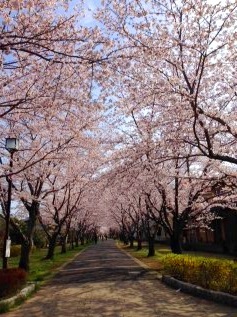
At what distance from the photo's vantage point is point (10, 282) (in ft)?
40.4

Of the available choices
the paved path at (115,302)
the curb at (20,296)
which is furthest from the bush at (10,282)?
the paved path at (115,302)

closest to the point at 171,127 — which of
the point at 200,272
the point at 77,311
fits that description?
the point at 200,272

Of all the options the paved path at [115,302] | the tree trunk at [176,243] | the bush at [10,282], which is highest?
the tree trunk at [176,243]

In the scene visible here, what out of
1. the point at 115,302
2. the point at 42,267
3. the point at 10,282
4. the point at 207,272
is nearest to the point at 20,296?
the point at 10,282

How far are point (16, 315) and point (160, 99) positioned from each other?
6934mm

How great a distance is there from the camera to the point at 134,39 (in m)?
10.1

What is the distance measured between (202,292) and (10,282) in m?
5.73

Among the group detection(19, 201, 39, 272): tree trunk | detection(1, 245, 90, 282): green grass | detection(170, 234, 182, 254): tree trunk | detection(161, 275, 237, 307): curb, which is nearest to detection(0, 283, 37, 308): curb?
detection(1, 245, 90, 282): green grass

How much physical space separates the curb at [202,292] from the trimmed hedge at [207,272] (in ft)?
1.02

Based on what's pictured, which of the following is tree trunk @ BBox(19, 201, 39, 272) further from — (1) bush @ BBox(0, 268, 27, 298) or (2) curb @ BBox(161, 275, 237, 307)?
(2) curb @ BBox(161, 275, 237, 307)

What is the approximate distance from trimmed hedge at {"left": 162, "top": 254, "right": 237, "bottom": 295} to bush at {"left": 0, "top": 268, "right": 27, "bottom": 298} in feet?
19.1

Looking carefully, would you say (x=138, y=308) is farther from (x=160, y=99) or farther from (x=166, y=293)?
(x=160, y=99)

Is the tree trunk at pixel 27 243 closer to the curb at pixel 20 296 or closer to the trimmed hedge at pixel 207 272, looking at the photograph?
the curb at pixel 20 296

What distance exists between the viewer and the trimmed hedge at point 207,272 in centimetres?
1154
